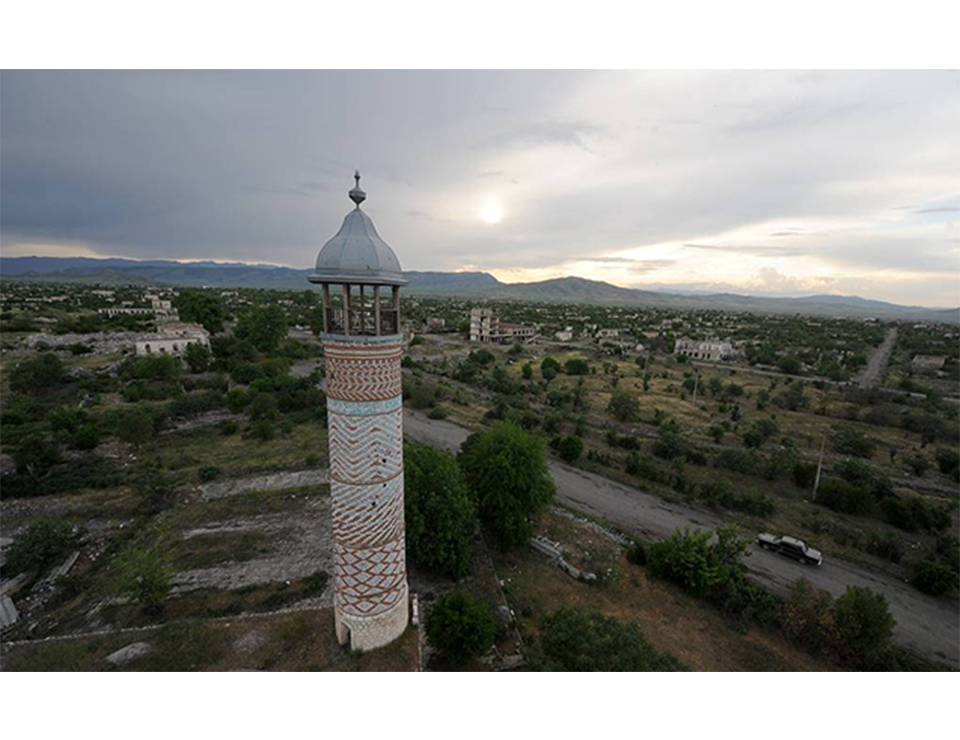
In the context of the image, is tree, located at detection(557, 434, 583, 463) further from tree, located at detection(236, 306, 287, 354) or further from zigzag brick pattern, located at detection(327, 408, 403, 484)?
tree, located at detection(236, 306, 287, 354)

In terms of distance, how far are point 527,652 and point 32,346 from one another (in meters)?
66.7

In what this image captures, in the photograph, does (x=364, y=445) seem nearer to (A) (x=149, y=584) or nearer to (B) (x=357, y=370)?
(B) (x=357, y=370)

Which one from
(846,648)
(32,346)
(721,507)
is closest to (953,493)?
(721,507)

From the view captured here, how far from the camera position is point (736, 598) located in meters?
14.1

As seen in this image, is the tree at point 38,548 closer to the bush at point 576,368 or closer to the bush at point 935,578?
the bush at point 935,578

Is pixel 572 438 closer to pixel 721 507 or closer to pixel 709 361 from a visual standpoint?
pixel 721 507

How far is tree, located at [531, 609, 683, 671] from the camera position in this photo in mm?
9641

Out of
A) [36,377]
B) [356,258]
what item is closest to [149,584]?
[356,258]

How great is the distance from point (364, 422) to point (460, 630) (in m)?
6.28

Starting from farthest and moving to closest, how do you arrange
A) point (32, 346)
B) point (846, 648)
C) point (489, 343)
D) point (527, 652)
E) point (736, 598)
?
point (489, 343), point (32, 346), point (736, 598), point (846, 648), point (527, 652)

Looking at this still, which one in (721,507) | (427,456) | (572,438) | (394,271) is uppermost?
(394,271)

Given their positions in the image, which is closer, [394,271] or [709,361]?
[394,271]

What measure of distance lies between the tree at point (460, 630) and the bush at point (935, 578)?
17.8 metres

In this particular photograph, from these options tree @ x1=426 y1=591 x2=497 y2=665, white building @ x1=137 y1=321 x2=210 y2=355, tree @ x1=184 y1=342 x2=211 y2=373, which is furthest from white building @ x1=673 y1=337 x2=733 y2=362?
white building @ x1=137 y1=321 x2=210 y2=355
